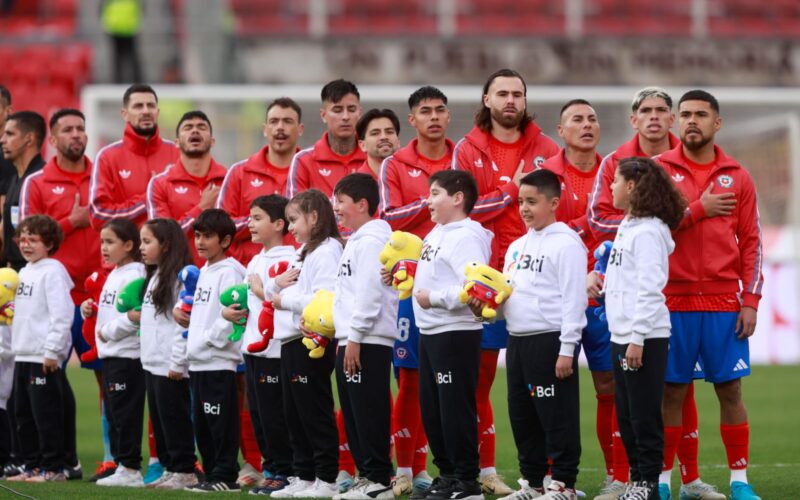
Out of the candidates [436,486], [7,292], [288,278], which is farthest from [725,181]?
[7,292]

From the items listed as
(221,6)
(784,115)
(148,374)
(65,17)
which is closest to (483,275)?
(148,374)

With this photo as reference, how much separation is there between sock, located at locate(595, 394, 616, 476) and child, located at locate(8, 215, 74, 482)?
3396 millimetres

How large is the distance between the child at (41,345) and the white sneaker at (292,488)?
191 cm

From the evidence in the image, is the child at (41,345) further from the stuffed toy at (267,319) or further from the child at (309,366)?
the child at (309,366)

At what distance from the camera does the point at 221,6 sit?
76.5 ft

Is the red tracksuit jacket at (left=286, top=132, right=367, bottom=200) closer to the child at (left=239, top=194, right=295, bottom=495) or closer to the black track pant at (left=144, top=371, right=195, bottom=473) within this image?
the child at (left=239, top=194, right=295, bottom=495)

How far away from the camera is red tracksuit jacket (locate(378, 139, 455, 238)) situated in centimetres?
801

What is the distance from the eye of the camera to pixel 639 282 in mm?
6762

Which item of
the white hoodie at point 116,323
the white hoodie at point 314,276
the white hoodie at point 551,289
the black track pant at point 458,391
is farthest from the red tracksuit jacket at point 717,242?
the white hoodie at point 116,323

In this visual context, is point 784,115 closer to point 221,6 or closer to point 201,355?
point 221,6

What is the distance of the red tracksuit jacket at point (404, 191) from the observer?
8.01 metres

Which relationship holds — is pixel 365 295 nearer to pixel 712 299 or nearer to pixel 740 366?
pixel 712 299

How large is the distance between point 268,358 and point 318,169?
54.3 inches

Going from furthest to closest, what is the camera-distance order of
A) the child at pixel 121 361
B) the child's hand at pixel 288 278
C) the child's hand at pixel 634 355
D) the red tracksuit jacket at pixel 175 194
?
the red tracksuit jacket at pixel 175 194, the child at pixel 121 361, the child's hand at pixel 288 278, the child's hand at pixel 634 355
